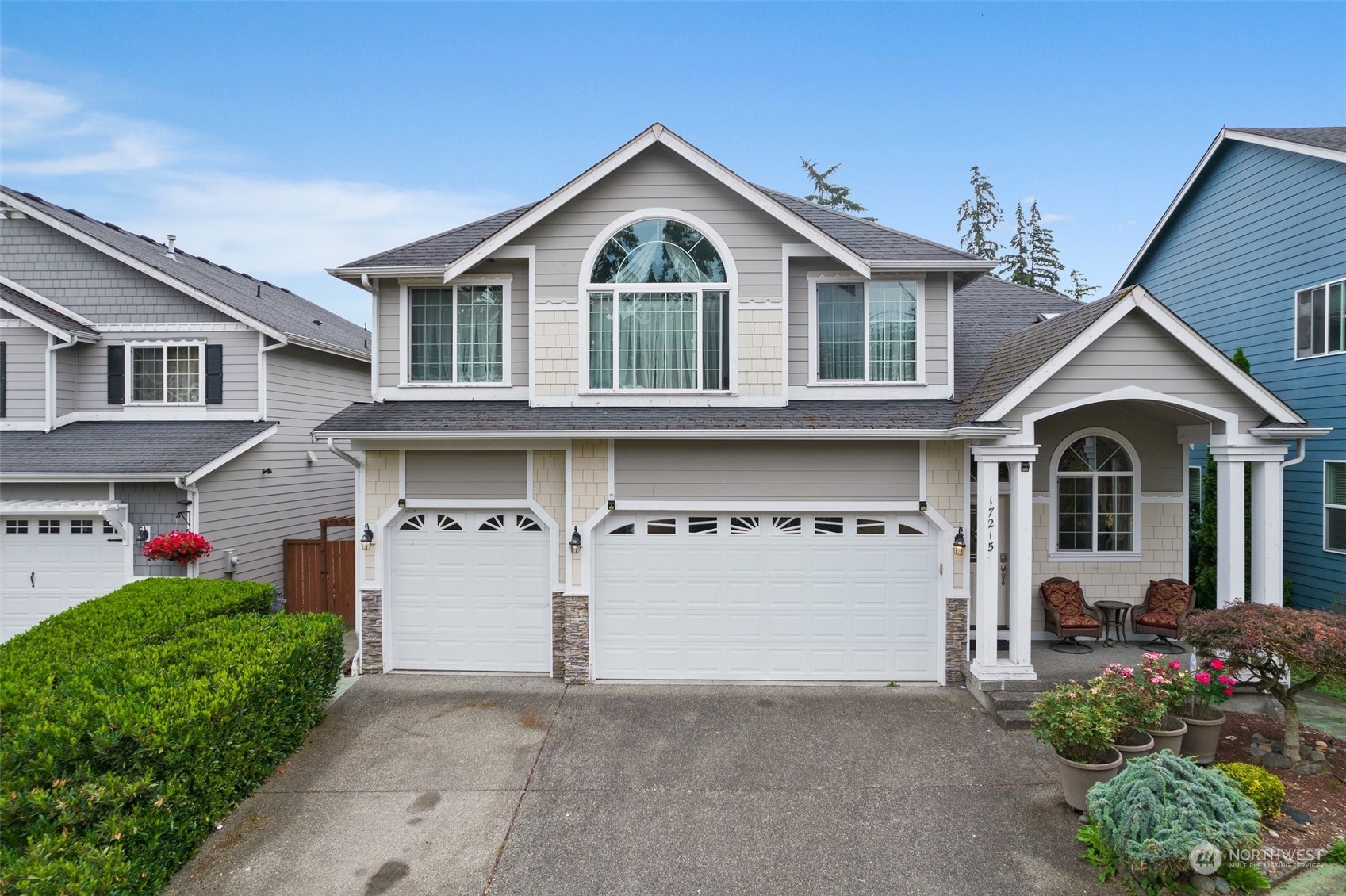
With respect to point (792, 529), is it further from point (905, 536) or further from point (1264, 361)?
point (1264, 361)

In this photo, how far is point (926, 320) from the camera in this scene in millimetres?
8672

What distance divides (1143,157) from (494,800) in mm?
19602

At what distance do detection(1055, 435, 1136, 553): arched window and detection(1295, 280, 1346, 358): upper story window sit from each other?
13.5 ft

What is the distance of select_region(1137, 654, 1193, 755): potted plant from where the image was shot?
18.8 feet

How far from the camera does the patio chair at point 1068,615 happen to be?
29.3 feet

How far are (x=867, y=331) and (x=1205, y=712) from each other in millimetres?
5542

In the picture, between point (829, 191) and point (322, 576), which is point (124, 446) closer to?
point (322, 576)

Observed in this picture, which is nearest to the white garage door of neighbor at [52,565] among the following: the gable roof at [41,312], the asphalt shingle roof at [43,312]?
the gable roof at [41,312]

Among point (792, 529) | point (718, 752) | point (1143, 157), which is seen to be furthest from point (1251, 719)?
point (1143, 157)

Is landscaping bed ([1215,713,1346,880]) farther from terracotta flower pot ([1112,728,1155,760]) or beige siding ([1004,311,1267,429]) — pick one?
beige siding ([1004,311,1267,429])

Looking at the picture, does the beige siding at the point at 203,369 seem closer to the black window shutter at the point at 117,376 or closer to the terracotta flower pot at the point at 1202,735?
the black window shutter at the point at 117,376

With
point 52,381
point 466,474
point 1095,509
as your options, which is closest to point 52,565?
point 52,381

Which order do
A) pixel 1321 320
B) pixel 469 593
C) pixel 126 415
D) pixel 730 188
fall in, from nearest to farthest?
pixel 730 188 → pixel 469 593 → pixel 1321 320 → pixel 126 415

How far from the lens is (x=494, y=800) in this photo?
18.7ft
